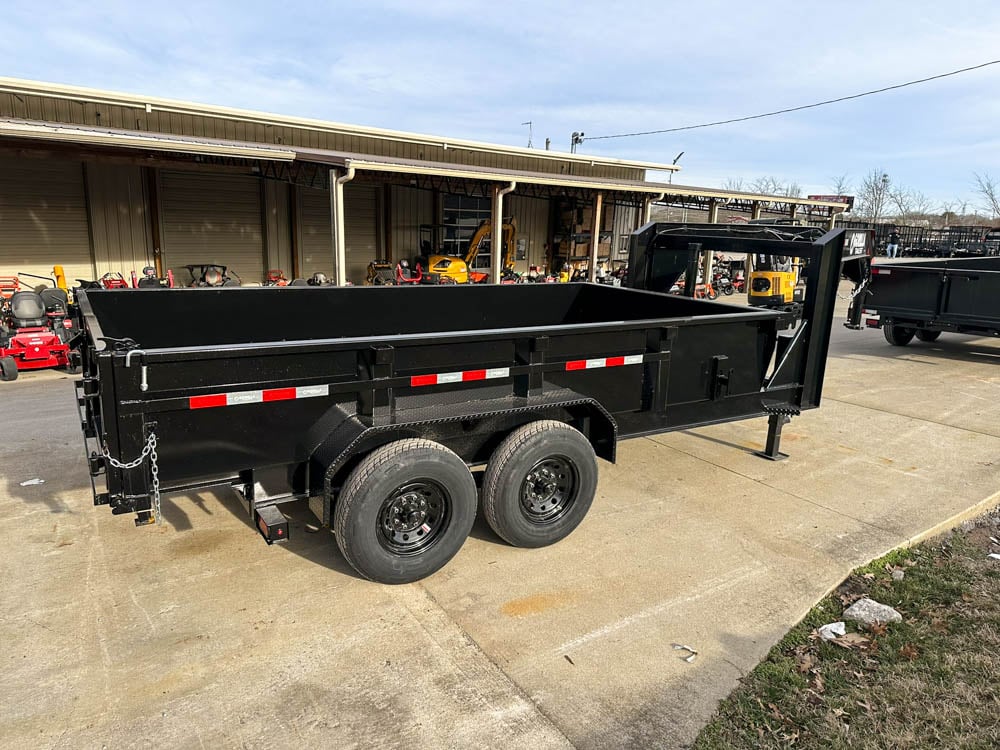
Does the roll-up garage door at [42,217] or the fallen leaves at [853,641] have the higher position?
the roll-up garage door at [42,217]

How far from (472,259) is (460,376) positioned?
58.7 ft

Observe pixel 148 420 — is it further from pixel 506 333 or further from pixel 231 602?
pixel 506 333

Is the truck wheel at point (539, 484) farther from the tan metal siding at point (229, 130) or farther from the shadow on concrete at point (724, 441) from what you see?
the tan metal siding at point (229, 130)

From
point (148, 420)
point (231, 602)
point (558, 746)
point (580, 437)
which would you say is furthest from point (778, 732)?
point (148, 420)

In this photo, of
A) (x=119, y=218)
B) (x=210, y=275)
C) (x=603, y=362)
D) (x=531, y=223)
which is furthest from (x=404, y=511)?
(x=531, y=223)

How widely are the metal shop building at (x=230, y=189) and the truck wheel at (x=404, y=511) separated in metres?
10.5

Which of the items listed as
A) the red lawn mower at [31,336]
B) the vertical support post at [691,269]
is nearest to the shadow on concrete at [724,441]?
Answer: the vertical support post at [691,269]

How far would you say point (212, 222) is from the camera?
16.9 meters

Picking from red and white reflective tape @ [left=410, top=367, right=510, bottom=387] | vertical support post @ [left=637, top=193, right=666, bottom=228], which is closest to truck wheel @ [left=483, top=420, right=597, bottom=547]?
red and white reflective tape @ [left=410, top=367, right=510, bottom=387]

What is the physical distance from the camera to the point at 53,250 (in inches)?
585

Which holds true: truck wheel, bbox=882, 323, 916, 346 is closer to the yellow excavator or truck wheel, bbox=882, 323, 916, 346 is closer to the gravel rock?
the yellow excavator

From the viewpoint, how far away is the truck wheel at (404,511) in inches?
138

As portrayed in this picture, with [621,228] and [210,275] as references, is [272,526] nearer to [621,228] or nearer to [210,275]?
[210,275]

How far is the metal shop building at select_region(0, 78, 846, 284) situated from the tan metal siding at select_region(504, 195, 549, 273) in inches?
4.2
